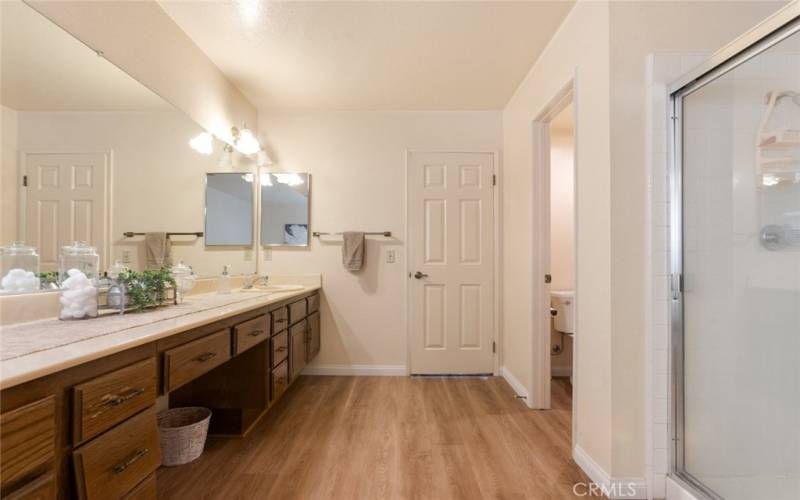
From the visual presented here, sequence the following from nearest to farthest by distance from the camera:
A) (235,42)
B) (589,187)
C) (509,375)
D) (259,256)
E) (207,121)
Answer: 1. (589,187)
2. (235,42)
3. (207,121)
4. (509,375)
5. (259,256)

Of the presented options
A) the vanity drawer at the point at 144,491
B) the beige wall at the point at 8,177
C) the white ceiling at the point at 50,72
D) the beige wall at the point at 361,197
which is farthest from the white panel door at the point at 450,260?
the beige wall at the point at 8,177

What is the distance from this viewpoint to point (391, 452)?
1.89 metres

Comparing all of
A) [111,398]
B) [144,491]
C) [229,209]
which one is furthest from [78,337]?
[229,209]

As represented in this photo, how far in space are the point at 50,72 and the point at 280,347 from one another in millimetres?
1695

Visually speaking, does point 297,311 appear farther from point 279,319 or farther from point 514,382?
point 514,382

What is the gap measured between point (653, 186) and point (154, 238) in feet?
8.18

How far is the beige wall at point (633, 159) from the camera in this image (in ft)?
5.07

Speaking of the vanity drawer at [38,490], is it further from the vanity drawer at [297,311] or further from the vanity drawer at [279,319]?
the vanity drawer at [297,311]

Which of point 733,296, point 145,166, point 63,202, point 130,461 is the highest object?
point 145,166

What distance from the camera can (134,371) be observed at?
105cm

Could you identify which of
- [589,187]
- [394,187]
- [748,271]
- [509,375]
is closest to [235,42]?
[394,187]

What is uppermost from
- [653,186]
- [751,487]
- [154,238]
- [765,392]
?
[653,186]

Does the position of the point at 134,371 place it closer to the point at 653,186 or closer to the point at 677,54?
the point at 653,186

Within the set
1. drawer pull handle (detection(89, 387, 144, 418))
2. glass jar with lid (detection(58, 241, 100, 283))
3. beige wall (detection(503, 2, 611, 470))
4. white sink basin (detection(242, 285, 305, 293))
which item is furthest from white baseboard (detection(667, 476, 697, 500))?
glass jar with lid (detection(58, 241, 100, 283))
